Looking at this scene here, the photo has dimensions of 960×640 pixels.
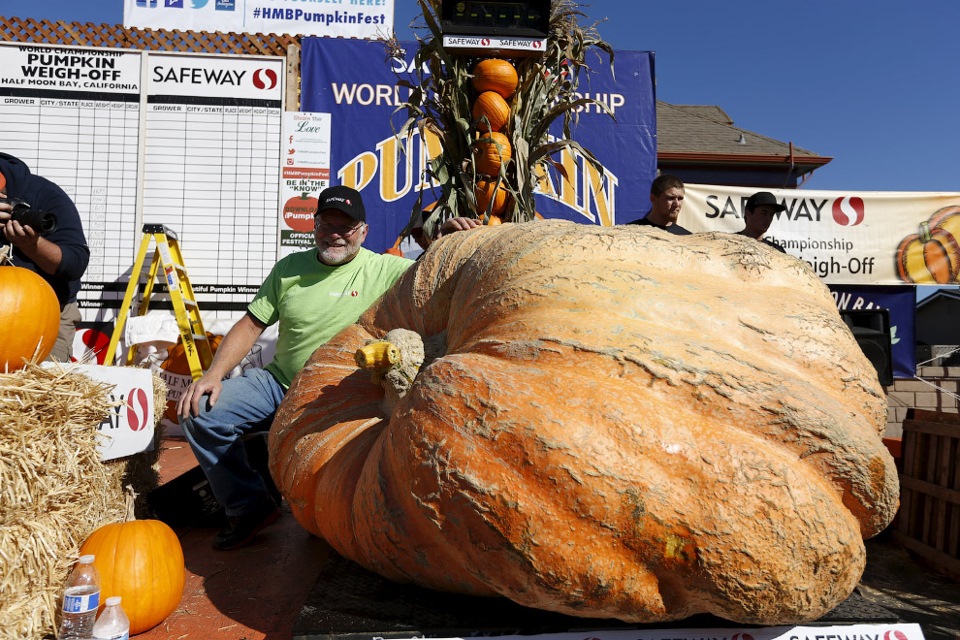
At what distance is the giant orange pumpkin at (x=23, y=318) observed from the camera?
6.35 ft

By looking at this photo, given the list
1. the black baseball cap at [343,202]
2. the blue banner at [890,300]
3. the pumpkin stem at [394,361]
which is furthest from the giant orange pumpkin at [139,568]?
the blue banner at [890,300]

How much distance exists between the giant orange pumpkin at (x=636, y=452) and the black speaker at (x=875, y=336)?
3.26 m

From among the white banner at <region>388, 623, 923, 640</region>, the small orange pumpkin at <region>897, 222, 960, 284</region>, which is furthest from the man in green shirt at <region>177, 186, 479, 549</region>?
the small orange pumpkin at <region>897, 222, 960, 284</region>

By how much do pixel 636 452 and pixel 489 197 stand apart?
2633 mm

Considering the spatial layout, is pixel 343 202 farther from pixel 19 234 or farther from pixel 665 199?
pixel 665 199

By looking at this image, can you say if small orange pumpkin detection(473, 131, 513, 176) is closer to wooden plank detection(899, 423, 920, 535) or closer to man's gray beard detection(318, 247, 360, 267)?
man's gray beard detection(318, 247, 360, 267)

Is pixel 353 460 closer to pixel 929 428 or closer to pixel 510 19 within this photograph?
pixel 929 428

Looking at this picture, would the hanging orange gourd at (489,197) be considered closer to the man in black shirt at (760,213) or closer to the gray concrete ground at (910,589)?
the man in black shirt at (760,213)

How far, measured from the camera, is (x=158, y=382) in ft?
9.77

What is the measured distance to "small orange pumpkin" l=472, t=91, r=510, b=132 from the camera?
3.54 metres

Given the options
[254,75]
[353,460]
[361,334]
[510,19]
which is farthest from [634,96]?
[353,460]

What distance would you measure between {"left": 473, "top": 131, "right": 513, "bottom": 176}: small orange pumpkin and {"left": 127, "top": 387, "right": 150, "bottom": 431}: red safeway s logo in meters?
2.12

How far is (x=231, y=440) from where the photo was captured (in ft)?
8.34

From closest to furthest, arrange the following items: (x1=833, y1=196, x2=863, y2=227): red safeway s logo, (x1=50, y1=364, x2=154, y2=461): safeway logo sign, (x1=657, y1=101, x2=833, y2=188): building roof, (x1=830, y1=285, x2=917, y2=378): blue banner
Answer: (x1=50, y1=364, x2=154, y2=461): safeway logo sign
(x1=830, y1=285, x2=917, y2=378): blue banner
(x1=833, y1=196, x2=863, y2=227): red safeway s logo
(x1=657, y1=101, x2=833, y2=188): building roof
